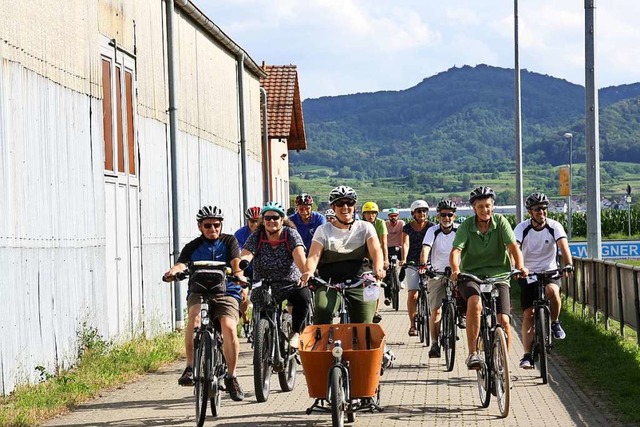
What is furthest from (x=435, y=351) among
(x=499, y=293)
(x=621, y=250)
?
(x=621, y=250)

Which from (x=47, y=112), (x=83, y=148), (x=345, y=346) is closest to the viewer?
(x=345, y=346)

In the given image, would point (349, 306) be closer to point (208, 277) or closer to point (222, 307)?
point (222, 307)

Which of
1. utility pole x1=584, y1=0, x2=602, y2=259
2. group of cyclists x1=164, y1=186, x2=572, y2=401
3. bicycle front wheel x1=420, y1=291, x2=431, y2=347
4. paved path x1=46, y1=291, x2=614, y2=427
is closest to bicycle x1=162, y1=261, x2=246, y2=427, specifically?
group of cyclists x1=164, y1=186, x2=572, y2=401

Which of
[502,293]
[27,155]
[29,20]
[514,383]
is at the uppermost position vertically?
[29,20]

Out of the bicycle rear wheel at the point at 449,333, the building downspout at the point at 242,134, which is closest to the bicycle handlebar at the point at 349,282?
the bicycle rear wheel at the point at 449,333

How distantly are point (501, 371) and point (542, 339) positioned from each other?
90.7 inches

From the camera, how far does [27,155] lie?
1266cm

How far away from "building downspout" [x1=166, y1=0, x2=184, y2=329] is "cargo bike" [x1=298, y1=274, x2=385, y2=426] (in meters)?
9.58

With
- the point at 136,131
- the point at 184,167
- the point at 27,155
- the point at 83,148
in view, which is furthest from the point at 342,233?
the point at 184,167

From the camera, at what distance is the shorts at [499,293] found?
11.2 m

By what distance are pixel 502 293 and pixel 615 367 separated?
2.94 metres

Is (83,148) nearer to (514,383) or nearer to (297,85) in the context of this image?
(514,383)

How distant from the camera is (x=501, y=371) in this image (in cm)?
1045

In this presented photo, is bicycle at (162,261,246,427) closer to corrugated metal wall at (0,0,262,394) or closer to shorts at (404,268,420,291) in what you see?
corrugated metal wall at (0,0,262,394)
